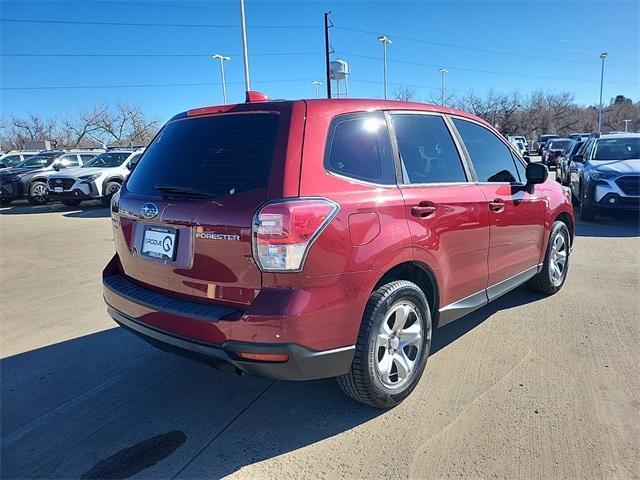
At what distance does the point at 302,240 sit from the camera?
2.37 meters

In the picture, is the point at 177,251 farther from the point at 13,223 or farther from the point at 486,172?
the point at 13,223

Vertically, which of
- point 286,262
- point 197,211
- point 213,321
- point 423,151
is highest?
point 423,151

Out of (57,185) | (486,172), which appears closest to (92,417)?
(486,172)

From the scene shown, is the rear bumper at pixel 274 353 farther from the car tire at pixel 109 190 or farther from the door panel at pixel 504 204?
the car tire at pixel 109 190

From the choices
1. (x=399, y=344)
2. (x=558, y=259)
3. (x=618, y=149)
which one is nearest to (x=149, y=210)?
(x=399, y=344)

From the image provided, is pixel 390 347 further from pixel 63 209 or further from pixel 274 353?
pixel 63 209

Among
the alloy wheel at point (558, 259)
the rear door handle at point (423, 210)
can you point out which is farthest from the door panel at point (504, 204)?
the rear door handle at point (423, 210)

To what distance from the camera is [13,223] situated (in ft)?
39.7

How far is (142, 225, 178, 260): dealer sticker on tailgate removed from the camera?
107 inches

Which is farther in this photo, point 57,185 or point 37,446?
point 57,185

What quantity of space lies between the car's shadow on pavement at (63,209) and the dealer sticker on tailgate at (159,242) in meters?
11.3

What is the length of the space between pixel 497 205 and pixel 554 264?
174 cm

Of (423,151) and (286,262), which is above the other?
(423,151)

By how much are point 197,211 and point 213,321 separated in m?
0.59
